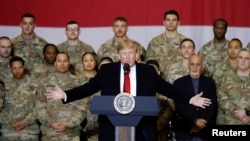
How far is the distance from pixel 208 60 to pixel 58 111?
1.90 metres

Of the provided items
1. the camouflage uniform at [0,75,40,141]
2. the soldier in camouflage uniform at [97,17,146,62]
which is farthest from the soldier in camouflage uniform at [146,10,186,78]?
the camouflage uniform at [0,75,40,141]

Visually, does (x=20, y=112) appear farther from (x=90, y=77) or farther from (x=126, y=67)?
(x=126, y=67)

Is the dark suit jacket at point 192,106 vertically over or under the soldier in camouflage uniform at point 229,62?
under

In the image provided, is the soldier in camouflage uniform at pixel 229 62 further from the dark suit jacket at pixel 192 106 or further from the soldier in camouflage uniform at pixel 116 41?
the soldier in camouflage uniform at pixel 116 41

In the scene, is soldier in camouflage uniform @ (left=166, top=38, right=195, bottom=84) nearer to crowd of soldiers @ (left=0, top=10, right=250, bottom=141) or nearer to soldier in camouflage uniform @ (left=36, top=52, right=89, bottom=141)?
crowd of soldiers @ (left=0, top=10, right=250, bottom=141)

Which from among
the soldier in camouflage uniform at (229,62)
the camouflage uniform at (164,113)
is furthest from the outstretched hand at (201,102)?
the soldier in camouflage uniform at (229,62)

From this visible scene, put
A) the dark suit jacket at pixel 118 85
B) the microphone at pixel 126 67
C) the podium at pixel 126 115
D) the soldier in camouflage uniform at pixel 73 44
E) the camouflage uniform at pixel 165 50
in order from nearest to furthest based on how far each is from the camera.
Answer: the podium at pixel 126 115 → the microphone at pixel 126 67 → the dark suit jacket at pixel 118 85 → the camouflage uniform at pixel 165 50 → the soldier in camouflage uniform at pixel 73 44

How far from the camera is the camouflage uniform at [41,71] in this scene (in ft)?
21.4

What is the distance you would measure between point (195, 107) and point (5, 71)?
2302 mm

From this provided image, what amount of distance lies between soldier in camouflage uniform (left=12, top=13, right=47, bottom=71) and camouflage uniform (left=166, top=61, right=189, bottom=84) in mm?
1633

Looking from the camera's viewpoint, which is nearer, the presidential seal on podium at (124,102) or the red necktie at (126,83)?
the presidential seal on podium at (124,102)

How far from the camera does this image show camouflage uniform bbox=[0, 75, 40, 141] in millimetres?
6262

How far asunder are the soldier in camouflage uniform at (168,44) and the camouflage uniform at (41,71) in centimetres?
114

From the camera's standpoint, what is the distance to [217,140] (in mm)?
4574
